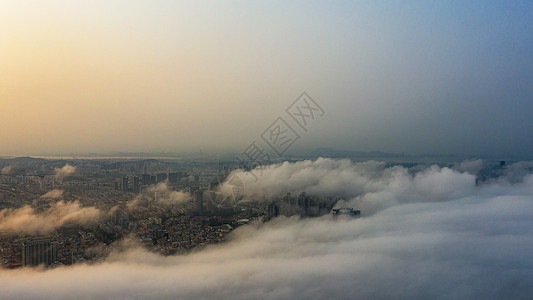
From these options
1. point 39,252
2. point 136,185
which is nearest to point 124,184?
point 136,185

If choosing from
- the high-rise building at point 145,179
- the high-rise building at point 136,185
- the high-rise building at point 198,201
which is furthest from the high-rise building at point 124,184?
the high-rise building at point 198,201

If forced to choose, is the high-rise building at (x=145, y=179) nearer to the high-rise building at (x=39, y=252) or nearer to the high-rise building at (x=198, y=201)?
the high-rise building at (x=198, y=201)

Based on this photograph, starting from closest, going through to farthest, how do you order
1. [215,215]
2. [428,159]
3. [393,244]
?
[393,244], [215,215], [428,159]

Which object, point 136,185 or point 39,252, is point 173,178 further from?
point 39,252

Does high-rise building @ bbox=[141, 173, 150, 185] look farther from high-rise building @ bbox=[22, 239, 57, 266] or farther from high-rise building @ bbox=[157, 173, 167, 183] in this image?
Answer: high-rise building @ bbox=[22, 239, 57, 266]

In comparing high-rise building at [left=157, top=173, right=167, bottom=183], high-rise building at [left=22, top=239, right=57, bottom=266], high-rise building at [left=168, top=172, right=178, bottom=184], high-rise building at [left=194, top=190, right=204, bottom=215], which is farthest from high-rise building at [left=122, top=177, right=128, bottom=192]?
high-rise building at [left=22, top=239, right=57, bottom=266]

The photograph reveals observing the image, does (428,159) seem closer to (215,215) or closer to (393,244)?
(393,244)

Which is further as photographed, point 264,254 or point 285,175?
point 285,175

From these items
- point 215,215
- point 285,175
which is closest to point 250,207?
point 215,215

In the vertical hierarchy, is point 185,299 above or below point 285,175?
below
